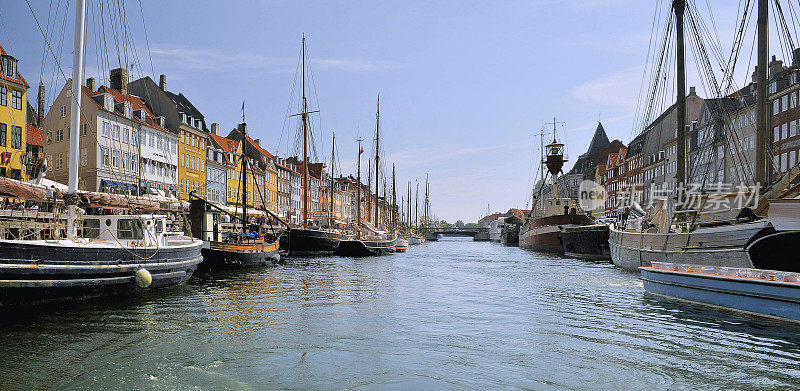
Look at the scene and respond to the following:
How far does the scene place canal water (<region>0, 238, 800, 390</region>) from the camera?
389 inches

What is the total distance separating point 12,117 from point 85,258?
32868mm

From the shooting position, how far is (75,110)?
20.4 meters

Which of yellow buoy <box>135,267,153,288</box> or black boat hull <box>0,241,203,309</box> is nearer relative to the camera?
black boat hull <box>0,241,203,309</box>

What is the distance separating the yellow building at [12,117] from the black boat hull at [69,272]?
28792 mm

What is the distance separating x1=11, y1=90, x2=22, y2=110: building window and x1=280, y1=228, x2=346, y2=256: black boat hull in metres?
23.4

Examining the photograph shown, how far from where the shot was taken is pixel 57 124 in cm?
5666

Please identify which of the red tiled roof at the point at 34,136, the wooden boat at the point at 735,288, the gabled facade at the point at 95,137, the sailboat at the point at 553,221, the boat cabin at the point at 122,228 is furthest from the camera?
the sailboat at the point at 553,221

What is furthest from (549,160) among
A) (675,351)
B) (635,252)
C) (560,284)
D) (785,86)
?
(675,351)

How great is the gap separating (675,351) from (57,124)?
60.5 meters

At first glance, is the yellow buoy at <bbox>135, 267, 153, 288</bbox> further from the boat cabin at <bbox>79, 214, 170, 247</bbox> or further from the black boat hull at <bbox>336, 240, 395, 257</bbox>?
the black boat hull at <bbox>336, 240, 395, 257</bbox>

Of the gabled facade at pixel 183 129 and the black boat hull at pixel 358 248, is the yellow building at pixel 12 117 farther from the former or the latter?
the black boat hull at pixel 358 248

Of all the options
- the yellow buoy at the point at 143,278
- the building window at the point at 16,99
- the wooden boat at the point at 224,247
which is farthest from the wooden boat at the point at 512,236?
the yellow buoy at the point at 143,278

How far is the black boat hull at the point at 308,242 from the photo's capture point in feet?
173

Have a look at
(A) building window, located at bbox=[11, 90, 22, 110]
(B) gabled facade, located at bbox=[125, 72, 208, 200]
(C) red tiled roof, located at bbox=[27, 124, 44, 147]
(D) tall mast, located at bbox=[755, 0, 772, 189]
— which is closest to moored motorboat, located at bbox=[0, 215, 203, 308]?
(D) tall mast, located at bbox=[755, 0, 772, 189]
